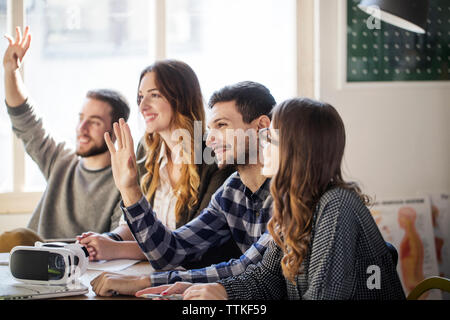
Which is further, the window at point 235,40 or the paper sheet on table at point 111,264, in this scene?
the window at point 235,40

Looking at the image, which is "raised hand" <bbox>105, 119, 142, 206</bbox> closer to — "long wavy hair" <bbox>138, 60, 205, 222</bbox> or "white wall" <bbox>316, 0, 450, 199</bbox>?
"long wavy hair" <bbox>138, 60, 205, 222</bbox>

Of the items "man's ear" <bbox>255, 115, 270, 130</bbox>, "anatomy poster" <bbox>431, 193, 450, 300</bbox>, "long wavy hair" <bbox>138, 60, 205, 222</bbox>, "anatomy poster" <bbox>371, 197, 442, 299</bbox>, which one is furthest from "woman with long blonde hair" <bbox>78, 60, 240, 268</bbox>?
A: "anatomy poster" <bbox>431, 193, 450, 300</bbox>

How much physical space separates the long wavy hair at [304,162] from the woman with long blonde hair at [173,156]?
1.77 ft

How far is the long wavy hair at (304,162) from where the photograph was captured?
3.30ft

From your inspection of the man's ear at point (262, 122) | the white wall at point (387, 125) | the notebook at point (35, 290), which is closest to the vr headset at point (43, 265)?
the notebook at point (35, 290)

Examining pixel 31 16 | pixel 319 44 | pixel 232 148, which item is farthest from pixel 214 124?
pixel 31 16

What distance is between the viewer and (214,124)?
147cm

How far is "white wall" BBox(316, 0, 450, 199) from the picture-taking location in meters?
2.83

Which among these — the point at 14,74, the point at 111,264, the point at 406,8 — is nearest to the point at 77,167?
the point at 14,74

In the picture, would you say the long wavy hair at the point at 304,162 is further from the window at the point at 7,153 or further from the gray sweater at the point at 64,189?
the window at the point at 7,153

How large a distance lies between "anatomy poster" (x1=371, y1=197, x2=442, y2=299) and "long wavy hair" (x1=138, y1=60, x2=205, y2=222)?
4.62 feet

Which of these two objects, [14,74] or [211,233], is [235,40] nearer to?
[14,74]

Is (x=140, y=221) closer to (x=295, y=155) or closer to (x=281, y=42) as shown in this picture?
(x=295, y=155)
